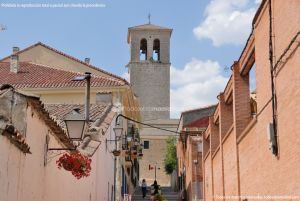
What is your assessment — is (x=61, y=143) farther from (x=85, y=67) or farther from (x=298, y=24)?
(x=85, y=67)

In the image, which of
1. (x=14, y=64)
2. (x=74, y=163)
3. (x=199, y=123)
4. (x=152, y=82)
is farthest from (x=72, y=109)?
(x=152, y=82)

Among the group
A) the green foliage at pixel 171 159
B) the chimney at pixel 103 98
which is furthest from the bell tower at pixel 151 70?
the chimney at pixel 103 98

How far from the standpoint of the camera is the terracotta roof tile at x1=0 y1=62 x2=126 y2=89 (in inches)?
1281

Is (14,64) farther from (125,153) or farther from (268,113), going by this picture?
(268,113)

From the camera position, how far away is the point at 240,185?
1450cm

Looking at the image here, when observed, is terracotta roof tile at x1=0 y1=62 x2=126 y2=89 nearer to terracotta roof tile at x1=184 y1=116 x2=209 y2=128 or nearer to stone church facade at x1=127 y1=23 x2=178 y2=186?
terracotta roof tile at x1=184 y1=116 x2=209 y2=128

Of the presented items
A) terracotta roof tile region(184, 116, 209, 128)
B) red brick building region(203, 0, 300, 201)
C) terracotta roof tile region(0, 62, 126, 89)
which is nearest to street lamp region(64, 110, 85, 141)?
red brick building region(203, 0, 300, 201)

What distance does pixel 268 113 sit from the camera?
1099 cm

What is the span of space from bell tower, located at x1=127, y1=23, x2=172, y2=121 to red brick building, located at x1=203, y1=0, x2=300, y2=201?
51252mm

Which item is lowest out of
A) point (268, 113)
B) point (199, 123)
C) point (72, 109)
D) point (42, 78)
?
point (268, 113)

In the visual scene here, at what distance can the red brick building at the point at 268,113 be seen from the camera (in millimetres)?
9070

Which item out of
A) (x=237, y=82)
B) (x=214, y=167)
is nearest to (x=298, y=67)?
(x=237, y=82)

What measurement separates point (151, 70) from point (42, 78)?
35.1 m

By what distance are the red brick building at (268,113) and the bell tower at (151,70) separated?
51252 mm
